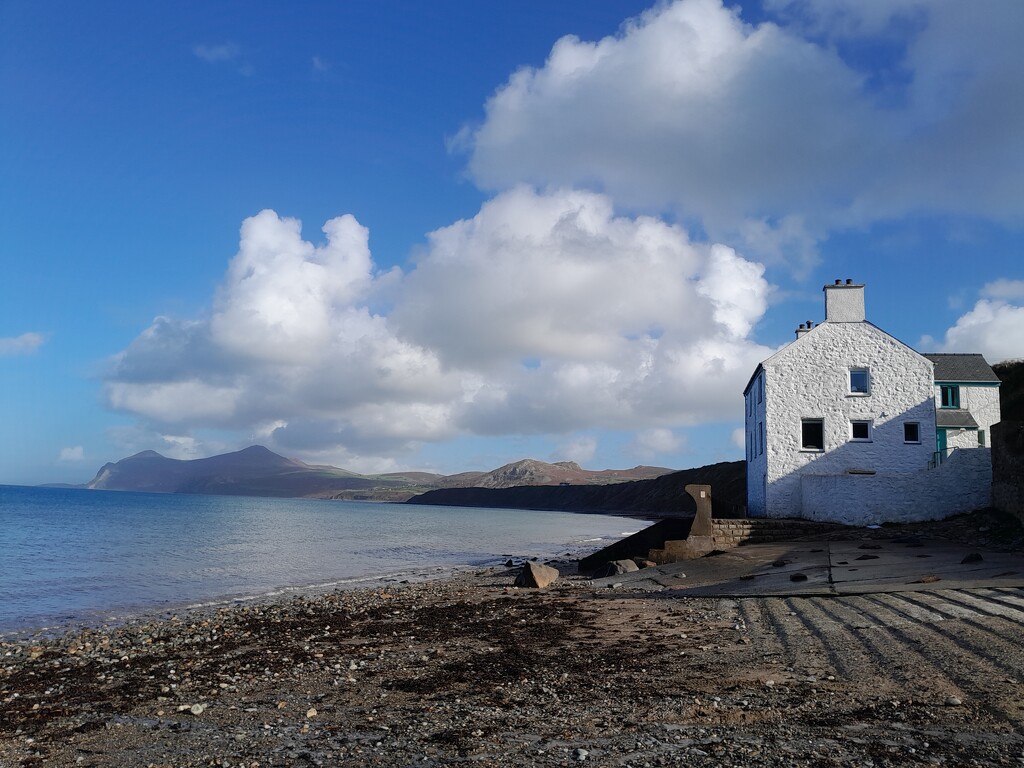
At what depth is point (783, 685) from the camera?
8875 mm

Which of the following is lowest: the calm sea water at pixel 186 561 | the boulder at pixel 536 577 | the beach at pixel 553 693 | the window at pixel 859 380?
the calm sea water at pixel 186 561

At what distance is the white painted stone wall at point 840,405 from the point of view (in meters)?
32.9

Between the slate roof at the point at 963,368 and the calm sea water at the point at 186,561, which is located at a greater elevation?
the slate roof at the point at 963,368

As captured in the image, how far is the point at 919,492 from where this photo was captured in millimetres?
30359

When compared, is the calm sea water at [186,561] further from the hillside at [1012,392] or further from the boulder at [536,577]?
the hillside at [1012,392]

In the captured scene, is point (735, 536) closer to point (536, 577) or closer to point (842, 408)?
point (536, 577)

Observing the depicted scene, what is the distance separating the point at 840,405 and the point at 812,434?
1.76 meters

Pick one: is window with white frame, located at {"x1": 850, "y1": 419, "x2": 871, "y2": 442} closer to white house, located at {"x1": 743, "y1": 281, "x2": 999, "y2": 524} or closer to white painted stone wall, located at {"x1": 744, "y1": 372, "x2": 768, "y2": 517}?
white house, located at {"x1": 743, "y1": 281, "x2": 999, "y2": 524}

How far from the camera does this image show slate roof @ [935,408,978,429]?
128 ft

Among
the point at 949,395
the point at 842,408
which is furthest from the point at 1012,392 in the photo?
the point at 842,408

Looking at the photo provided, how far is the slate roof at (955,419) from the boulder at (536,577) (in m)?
25.0

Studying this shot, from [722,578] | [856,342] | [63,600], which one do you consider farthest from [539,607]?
[856,342]

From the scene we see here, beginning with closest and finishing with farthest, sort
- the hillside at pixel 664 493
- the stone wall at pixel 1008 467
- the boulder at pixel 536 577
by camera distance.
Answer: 1. the boulder at pixel 536 577
2. the stone wall at pixel 1008 467
3. the hillside at pixel 664 493

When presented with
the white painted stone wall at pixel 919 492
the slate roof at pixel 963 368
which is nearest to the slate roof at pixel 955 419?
the slate roof at pixel 963 368
